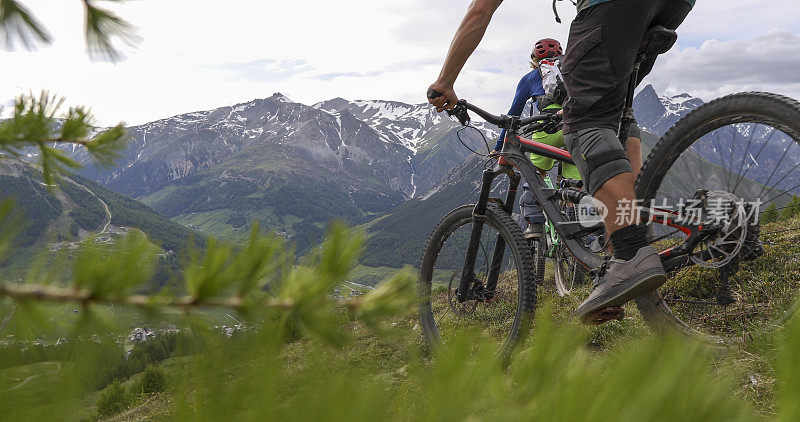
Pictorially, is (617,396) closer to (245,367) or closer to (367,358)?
(367,358)

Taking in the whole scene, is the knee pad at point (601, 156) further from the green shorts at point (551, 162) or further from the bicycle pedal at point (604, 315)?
the green shorts at point (551, 162)

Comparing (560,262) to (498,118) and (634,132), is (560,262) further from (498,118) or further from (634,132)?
(498,118)

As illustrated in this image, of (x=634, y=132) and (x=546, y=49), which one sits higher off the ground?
(x=546, y=49)

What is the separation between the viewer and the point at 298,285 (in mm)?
1045

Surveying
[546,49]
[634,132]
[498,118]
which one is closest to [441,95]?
[498,118]

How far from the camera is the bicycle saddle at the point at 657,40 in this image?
8.66ft

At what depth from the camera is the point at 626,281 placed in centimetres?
243

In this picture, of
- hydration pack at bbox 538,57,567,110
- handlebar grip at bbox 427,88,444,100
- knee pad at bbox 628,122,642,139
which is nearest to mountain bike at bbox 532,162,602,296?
hydration pack at bbox 538,57,567,110

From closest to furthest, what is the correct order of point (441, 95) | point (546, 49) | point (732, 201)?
point (732, 201), point (441, 95), point (546, 49)

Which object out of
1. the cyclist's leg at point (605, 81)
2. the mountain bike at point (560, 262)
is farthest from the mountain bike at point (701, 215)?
the mountain bike at point (560, 262)

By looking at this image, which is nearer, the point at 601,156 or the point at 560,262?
the point at 601,156

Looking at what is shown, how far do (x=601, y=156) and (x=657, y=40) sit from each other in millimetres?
852

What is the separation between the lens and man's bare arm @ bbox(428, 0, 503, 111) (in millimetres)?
2613

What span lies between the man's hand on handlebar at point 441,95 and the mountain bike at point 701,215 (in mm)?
324
